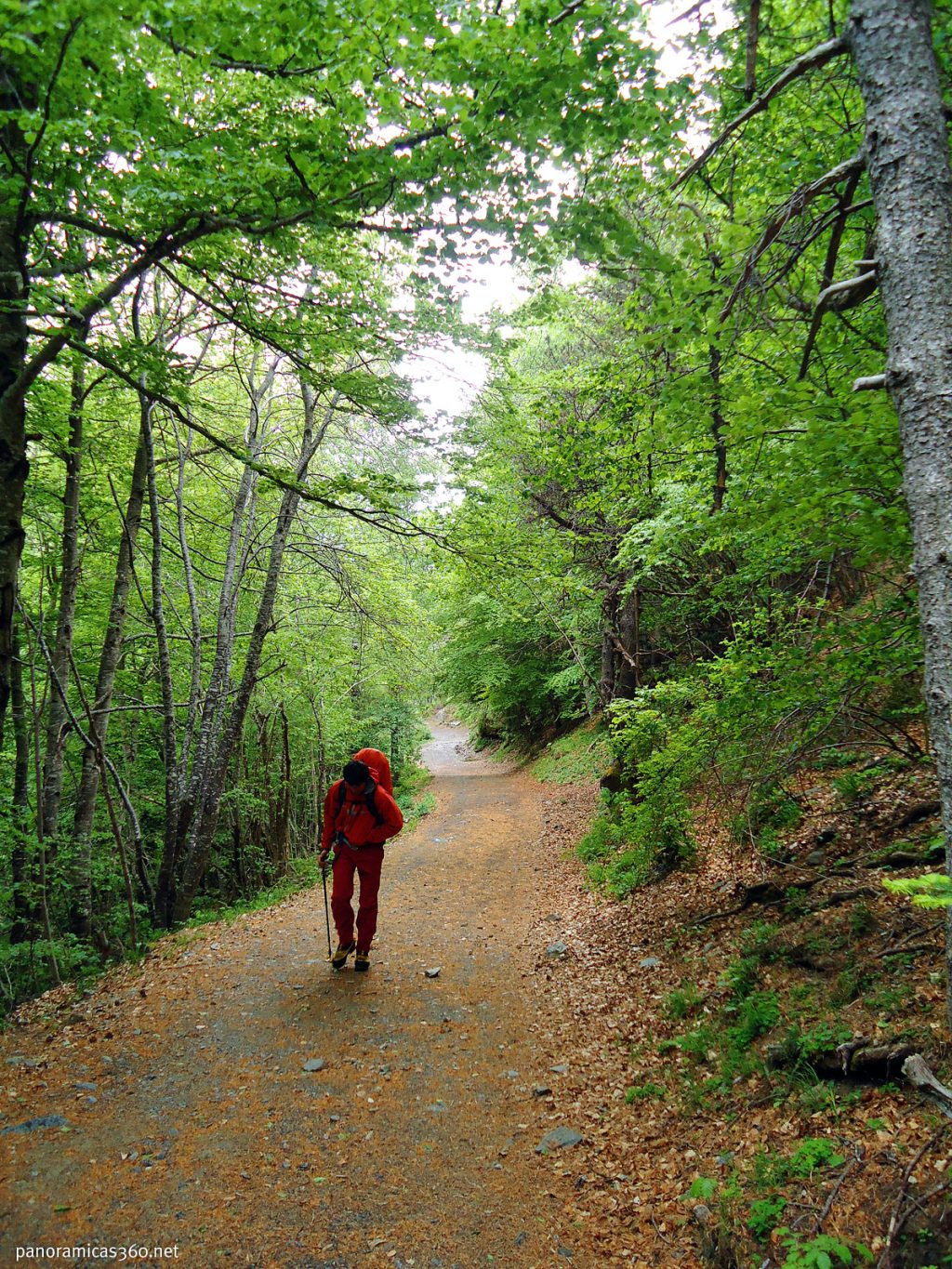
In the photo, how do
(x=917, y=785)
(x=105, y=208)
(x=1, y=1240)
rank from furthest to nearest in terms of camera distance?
(x=917, y=785)
(x=105, y=208)
(x=1, y=1240)

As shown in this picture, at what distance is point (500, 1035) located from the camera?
502 cm

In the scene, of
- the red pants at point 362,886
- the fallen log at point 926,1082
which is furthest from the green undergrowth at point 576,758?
the fallen log at point 926,1082

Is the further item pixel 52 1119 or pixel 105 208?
pixel 105 208

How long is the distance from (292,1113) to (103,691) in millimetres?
5847

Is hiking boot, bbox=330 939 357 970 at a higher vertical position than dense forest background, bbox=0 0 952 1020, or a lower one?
lower

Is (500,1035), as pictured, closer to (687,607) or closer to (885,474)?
(885,474)

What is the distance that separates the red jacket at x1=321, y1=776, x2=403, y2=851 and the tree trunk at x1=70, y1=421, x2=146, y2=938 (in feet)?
13.1

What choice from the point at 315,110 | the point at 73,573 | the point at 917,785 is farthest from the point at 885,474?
the point at 73,573

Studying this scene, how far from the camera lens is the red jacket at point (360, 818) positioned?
578cm

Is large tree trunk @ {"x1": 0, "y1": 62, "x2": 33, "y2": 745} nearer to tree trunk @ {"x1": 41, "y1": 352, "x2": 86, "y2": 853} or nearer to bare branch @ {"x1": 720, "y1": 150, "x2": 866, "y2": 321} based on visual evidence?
tree trunk @ {"x1": 41, "y1": 352, "x2": 86, "y2": 853}

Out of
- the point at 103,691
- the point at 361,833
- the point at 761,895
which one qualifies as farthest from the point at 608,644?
the point at 103,691

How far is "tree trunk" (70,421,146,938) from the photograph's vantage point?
7988 millimetres

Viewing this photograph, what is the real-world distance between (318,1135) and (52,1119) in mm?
1693

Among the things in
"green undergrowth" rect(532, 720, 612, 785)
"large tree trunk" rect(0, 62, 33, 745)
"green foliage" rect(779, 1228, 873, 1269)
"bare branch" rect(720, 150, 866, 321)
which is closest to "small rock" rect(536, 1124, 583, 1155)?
"green foliage" rect(779, 1228, 873, 1269)
